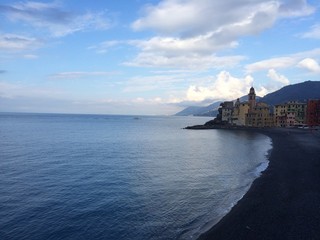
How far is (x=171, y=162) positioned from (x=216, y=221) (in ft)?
119

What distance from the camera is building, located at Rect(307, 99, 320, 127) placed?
16336cm

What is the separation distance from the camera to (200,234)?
1040 inches

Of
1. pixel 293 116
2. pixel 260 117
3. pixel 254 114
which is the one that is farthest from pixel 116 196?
pixel 293 116

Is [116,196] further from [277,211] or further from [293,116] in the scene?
[293,116]

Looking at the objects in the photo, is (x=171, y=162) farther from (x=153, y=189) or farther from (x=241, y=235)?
(x=241, y=235)

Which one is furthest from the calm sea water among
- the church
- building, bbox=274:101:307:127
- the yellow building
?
building, bbox=274:101:307:127

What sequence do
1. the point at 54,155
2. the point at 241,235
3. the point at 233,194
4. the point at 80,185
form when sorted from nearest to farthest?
the point at 241,235 < the point at 233,194 < the point at 80,185 < the point at 54,155

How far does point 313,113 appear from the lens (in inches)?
6663

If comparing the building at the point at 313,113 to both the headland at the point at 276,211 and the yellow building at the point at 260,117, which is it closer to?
the yellow building at the point at 260,117

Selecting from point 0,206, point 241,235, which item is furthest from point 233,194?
point 0,206

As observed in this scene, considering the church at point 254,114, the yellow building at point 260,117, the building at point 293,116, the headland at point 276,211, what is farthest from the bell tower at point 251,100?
the headland at point 276,211

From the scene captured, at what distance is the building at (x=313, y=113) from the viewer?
163m

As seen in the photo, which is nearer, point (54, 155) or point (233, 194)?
point (233, 194)

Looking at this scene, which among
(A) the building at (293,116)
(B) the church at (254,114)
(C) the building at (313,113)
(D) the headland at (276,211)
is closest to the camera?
(D) the headland at (276,211)
